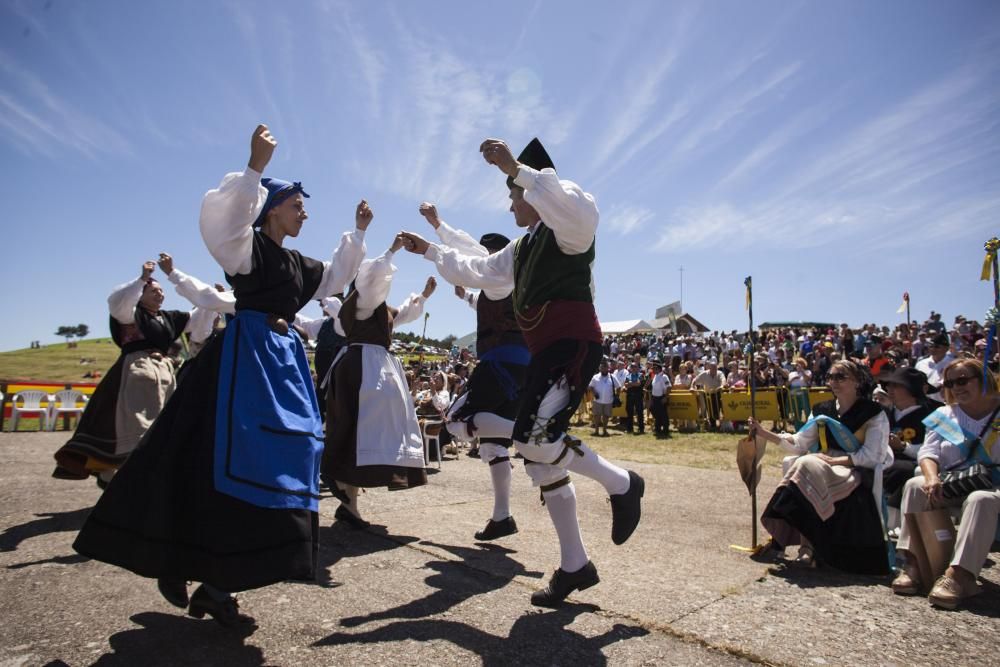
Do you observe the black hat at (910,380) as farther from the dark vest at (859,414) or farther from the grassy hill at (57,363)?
the grassy hill at (57,363)

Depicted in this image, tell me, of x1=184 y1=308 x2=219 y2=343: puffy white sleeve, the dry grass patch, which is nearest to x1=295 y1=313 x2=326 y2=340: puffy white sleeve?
x1=184 y1=308 x2=219 y2=343: puffy white sleeve

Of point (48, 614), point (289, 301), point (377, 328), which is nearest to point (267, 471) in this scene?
point (289, 301)

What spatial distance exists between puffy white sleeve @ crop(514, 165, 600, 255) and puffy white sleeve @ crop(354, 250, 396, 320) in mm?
1711

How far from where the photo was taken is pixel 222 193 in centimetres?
255

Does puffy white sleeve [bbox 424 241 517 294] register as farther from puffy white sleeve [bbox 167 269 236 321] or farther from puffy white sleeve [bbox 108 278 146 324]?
puffy white sleeve [bbox 108 278 146 324]

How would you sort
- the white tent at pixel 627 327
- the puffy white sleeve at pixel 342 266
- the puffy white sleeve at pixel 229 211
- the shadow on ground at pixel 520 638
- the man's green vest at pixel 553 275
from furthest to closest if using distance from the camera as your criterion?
1. the white tent at pixel 627 327
2. the puffy white sleeve at pixel 342 266
3. the man's green vest at pixel 553 275
4. the puffy white sleeve at pixel 229 211
5. the shadow on ground at pixel 520 638

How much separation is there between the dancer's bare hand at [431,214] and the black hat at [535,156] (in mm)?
1081

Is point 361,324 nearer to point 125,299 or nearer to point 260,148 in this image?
point 260,148

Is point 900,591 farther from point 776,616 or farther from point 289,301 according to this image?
point 289,301

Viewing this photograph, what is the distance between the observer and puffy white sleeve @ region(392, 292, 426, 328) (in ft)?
15.9

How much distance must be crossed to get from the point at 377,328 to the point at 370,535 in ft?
4.80

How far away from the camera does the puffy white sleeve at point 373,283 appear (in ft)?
13.7

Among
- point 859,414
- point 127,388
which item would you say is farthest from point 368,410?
point 859,414

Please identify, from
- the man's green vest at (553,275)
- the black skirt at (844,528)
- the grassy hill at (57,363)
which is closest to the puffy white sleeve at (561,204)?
the man's green vest at (553,275)
